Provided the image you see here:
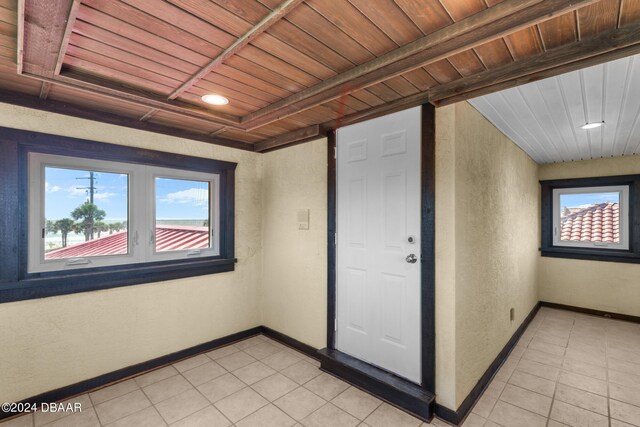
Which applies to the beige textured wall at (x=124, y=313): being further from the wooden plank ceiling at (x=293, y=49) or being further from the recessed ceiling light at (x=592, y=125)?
the recessed ceiling light at (x=592, y=125)

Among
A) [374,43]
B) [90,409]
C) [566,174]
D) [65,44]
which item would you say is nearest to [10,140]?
[65,44]

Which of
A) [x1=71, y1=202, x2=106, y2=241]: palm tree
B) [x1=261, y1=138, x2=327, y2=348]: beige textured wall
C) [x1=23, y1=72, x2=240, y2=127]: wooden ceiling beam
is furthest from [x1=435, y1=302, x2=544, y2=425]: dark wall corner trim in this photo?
[x1=71, y1=202, x2=106, y2=241]: palm tree

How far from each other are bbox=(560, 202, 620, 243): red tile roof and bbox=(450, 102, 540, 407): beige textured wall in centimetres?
174

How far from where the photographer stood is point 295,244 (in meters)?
3.35

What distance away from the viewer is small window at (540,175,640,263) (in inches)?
164

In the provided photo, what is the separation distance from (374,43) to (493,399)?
277cm

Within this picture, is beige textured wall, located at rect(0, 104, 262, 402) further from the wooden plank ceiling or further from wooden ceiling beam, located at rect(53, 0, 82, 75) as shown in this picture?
wooden ceiling beam, located at rect(53, 0, 82, 75)

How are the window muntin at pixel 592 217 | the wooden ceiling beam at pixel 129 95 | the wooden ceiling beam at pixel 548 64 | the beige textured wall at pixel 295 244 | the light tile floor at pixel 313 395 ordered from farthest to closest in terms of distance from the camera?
the window muntin at pixel 592 217 < the beige textured wall at pixel 295 244 < the light tile floor at pixel 313 395 < the wooden ceiling beam at pixel 129 95 < the wooden ceiling beam at pixel 548 64

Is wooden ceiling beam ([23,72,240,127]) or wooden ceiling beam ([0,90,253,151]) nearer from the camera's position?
wooden ceiling beam ([23,72,240,127])

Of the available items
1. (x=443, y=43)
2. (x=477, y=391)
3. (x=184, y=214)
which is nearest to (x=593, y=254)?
(x=477, y=391)

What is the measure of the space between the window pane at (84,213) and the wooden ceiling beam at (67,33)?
3.45 ft

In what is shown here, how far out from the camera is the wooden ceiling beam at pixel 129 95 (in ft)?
6.18

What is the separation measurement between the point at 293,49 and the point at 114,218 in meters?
2.28

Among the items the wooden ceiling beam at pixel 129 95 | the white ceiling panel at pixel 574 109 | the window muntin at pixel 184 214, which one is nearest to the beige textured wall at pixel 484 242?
the white ceiling panel at pixel 574 109
